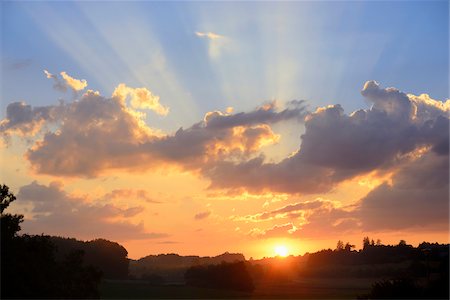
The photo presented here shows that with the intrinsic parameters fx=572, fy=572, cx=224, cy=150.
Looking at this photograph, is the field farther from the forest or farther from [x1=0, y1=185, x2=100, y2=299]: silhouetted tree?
[x1=0, y1=185, x2=100, y2=299]: silhouetted tree

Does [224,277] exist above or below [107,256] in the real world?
below

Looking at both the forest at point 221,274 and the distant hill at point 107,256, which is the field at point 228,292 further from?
the distant hill at point 107,256

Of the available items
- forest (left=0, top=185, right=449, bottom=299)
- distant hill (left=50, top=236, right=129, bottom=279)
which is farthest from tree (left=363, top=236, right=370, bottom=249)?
distant hill (left=50, top=236, right=129, bottom=279)

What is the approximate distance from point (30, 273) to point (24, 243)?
3850mm

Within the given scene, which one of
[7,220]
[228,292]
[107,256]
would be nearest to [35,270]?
[7,220]

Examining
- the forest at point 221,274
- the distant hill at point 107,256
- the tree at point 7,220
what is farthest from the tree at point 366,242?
the tree at point 7,220

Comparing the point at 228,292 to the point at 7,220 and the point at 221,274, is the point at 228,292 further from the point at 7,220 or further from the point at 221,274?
the point at 7,220

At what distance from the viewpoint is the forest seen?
44.2 meters

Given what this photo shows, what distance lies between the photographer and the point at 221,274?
4724 inches

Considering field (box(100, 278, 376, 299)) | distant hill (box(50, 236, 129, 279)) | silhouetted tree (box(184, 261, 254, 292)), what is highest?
distant hill (box(50, 236, 129, 279))

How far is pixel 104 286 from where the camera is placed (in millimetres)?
116562

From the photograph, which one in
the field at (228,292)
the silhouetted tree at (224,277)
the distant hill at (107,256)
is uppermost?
the distant hill at (107,256)

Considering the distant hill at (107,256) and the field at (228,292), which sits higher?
the distant hill at (107,256)

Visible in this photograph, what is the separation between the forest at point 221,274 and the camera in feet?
145
